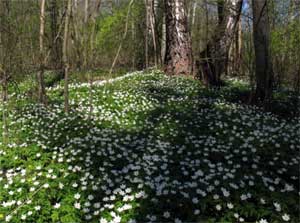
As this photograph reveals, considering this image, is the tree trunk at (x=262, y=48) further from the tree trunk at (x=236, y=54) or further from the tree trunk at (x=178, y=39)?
the tree trunk at (x=236, y=54)

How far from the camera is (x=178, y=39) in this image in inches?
482

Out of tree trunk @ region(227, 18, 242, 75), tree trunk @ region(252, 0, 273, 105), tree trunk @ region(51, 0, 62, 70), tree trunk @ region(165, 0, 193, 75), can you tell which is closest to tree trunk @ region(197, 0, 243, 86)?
tree trunk @ region(165, 0, 193, 75)

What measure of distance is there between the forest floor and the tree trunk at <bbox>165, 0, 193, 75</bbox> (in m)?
3.03

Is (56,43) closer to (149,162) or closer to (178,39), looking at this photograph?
(178,39)

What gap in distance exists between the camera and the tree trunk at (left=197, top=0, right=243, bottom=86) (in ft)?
37.8

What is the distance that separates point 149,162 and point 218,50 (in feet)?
22.5

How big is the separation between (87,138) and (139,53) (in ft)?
61.1

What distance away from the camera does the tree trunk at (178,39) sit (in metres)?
12.2

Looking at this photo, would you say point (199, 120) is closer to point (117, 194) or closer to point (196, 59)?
point (117, 194)

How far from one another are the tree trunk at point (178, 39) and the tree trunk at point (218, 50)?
0.57m

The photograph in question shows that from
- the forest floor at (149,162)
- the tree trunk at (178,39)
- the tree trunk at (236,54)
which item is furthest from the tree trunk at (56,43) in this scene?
the forest floor at (149,162)

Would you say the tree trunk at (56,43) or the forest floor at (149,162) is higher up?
the tree trunk at (56,43)

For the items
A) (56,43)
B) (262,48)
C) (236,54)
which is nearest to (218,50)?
(262,48)

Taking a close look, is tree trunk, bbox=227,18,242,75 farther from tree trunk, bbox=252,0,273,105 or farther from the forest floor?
the forest floor
